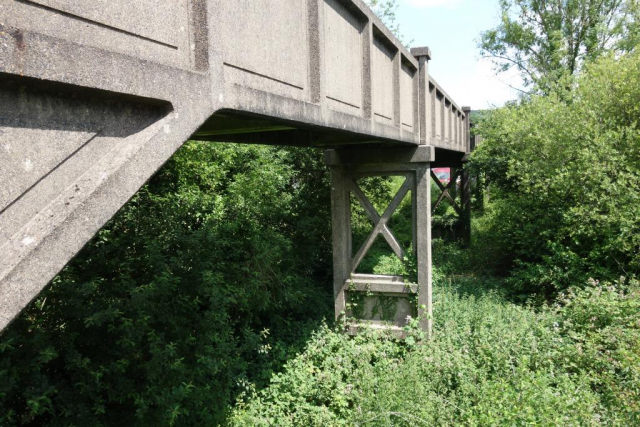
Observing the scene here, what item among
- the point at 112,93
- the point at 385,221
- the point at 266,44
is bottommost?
the point at 385,221

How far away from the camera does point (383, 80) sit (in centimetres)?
604

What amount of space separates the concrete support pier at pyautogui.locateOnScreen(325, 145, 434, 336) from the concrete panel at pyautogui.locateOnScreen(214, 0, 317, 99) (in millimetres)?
3837

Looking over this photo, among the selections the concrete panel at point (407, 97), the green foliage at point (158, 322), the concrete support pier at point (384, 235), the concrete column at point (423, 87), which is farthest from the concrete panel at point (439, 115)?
the green foliage at point (158, 322)

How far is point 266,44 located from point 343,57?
1561 millimetres

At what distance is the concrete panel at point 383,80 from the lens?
568 centimetres

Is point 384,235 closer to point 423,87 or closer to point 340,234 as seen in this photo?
point 340,234

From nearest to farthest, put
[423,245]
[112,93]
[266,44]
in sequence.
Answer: [112,93] < [266,44] < [423,245]

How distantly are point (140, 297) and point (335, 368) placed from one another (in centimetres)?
329

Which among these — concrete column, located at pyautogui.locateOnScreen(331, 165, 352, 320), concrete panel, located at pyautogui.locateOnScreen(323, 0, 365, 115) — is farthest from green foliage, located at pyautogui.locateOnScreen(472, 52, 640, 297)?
concrete panel, located at pyautogui.locateOnScreen(323, 0, 365, 115)

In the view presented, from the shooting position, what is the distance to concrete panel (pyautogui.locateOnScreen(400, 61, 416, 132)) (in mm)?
6850

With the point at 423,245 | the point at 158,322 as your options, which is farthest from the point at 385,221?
the point at 158,322

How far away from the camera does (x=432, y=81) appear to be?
29.8 feet

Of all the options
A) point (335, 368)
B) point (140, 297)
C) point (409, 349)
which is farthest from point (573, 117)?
point (140, 297)

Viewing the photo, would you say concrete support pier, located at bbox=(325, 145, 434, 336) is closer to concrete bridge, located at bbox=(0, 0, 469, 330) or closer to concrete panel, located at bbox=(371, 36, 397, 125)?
concrete panel, located at bbox=(371, 36, 397, 125)
